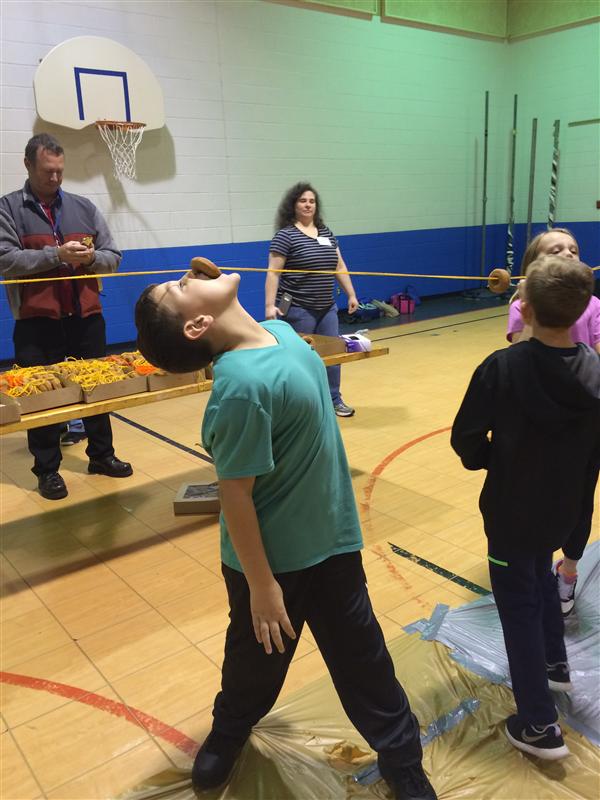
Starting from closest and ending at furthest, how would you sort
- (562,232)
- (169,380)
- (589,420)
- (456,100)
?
1. (589,420)
2. (562,232)
3. (169,380)
4. (456,100)

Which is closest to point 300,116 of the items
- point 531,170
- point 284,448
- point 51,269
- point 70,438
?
point 531,170

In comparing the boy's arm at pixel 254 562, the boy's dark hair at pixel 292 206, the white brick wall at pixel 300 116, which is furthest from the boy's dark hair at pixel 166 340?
the white brick wall at pixel 300 116

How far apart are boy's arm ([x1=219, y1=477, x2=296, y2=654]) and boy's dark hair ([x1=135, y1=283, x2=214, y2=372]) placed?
0.26 meters

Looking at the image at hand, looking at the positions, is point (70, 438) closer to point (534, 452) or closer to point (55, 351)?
point (55, 351)

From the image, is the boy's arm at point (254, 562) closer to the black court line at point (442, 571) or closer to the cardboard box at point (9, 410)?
the black court line at point (442, 571)

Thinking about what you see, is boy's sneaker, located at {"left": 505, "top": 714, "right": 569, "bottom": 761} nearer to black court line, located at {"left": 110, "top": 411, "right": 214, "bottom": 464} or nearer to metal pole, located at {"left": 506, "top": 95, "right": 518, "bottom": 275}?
black court line, located at {"left": 110, "top": 411, "right": 214, "bottom": 464}

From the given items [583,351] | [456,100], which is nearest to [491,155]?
[456,100]

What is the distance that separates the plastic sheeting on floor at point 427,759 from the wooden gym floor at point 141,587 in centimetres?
16

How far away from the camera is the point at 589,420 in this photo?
1.55m

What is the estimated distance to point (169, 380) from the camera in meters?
2.92

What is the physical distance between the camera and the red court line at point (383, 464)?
334 centimetres

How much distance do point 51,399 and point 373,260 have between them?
23.3 feet

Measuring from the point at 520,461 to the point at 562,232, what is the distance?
3.14ft

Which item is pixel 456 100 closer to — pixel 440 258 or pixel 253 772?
pixel 440 258
